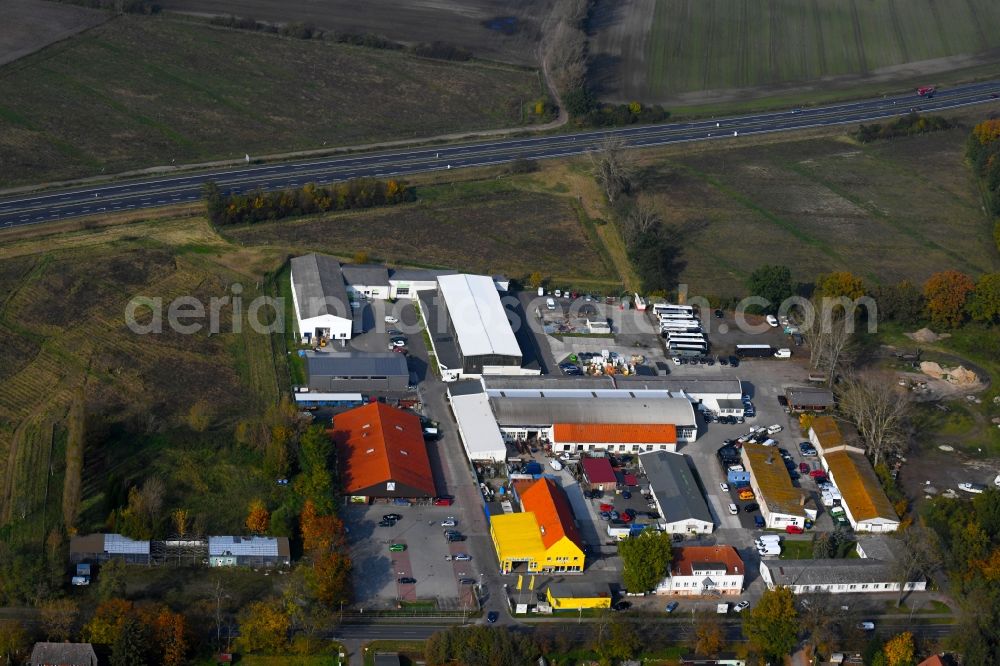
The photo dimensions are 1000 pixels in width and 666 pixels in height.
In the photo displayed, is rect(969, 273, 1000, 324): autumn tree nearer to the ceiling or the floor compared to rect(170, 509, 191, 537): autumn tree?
nearer to the ceiling

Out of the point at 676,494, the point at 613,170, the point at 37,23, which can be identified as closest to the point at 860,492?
the point at 676,494

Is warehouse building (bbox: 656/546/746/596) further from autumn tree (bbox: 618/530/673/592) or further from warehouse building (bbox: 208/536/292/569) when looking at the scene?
warehouse building (bbox: 208/536/292/569)

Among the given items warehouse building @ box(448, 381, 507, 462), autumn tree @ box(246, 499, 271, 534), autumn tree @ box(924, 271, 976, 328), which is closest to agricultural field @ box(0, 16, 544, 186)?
warehouse building @ box(448, 381, 507, 462)

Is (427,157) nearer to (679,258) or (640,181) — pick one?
(640,181)

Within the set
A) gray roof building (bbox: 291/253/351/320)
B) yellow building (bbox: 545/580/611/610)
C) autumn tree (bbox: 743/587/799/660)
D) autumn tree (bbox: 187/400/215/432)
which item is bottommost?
autumn tree (bbox: 743/587/799/660)

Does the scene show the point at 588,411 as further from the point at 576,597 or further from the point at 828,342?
the point at 828,342

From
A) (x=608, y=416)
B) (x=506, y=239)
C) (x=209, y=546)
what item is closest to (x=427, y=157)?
(x=506, y=239)

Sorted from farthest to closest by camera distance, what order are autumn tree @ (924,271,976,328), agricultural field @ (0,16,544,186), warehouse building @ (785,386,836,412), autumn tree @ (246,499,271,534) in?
agricultural field @ (0,16,544,186) → autumn tree @ (924,271,976,328) → warehouse building @ (785,386,836,412) → autumn tree @ (246,499,271,534)
